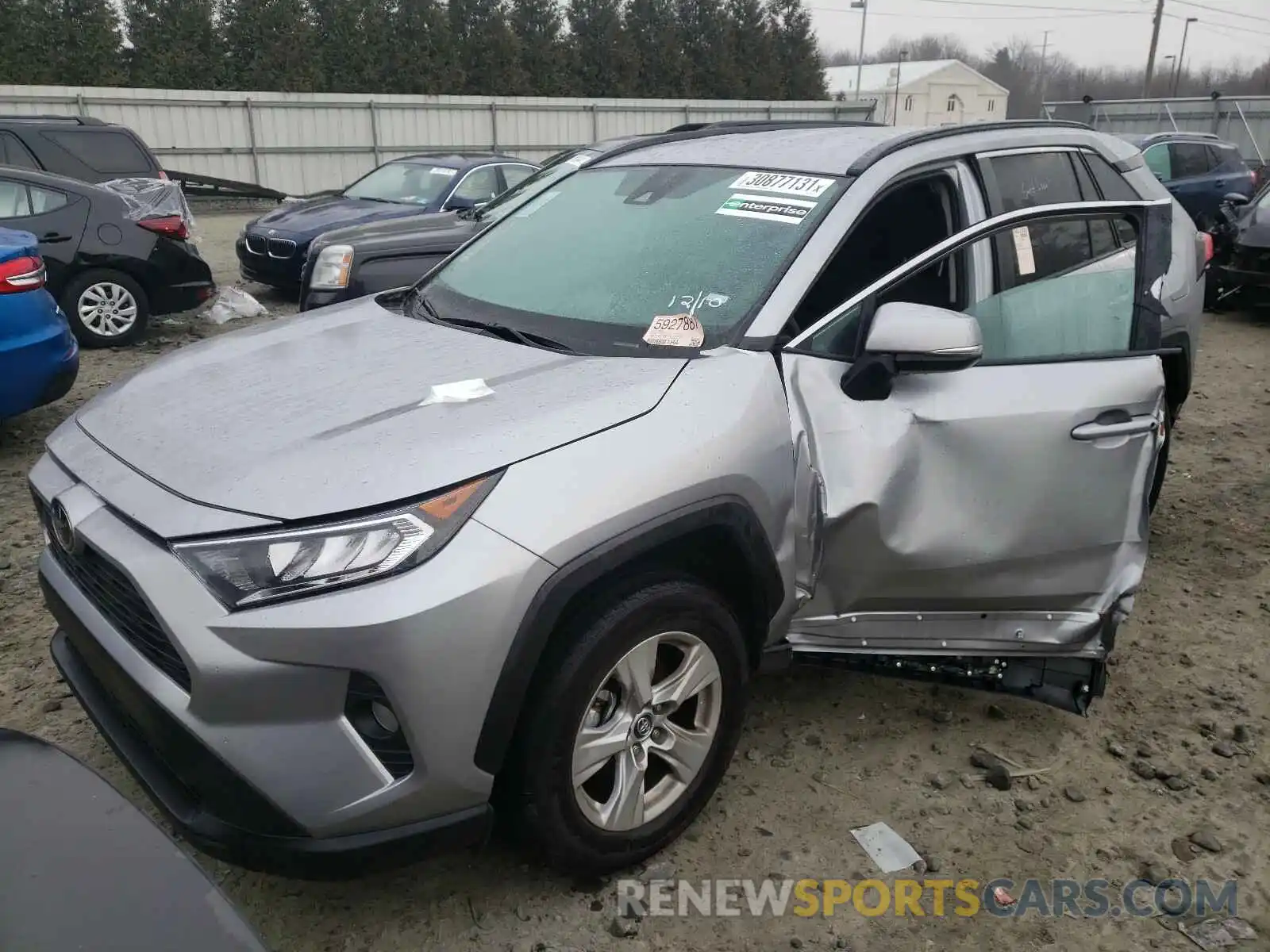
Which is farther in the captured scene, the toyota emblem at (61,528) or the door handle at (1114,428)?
the door handle at (1114,428)

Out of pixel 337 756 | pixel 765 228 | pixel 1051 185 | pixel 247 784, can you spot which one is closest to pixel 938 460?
pixel 765 228

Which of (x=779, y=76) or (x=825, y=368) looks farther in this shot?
(x=779, y=76)

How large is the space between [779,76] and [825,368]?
38087 mm

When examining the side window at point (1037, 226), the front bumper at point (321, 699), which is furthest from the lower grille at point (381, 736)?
the side window at point (1037, 226)

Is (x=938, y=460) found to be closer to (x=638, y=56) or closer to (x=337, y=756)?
(x=337, y=756)

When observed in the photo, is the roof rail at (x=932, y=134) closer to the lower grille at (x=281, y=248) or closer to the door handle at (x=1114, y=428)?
the door handle at (x=1114, y=428)

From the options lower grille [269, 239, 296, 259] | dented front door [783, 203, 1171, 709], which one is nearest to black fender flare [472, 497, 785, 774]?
dented front door [783, 203, 1171, 709]

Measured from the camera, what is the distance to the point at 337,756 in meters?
1.86

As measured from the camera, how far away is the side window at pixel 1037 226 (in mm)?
2934

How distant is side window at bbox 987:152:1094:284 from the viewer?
2934mm

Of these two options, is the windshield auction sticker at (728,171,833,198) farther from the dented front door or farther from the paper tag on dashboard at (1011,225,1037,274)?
the paper tag on dashboard at (1011,225,1037,274)

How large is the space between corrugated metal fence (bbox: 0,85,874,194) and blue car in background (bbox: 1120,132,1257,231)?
41.3ft

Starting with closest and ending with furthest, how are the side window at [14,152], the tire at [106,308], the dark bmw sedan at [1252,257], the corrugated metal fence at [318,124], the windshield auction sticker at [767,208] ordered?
the windshield auction sticker at [767,208], the tire at [106,308], the side window at [14,152], the dark bmw sedan at [1252,257], the corrugated metal fence at [318,124]

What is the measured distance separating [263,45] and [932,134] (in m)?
27.5
